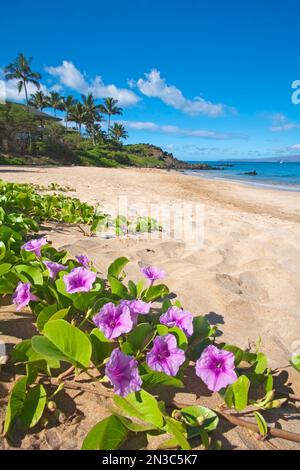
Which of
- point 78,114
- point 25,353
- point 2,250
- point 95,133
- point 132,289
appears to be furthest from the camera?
point 95,133

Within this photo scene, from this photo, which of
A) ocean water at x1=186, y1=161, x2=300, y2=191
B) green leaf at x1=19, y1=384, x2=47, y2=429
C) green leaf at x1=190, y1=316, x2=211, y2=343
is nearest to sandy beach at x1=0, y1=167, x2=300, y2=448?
green leaf at x1=19, y1=384, x2=47, y2=429

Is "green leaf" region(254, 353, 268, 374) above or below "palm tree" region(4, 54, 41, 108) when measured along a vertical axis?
below

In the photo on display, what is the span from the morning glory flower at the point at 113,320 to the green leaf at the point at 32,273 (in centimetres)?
47

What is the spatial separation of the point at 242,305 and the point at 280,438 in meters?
1.01

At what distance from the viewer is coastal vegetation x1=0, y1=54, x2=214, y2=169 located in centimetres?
2486

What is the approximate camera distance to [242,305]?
6.58 ft

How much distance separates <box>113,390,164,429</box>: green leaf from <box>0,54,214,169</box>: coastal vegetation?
71.4ft

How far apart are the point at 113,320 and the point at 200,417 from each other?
1.35ft

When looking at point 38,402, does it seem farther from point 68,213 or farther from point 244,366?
point 68,213

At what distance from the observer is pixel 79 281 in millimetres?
1346

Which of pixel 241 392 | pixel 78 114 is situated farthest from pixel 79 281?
pixel 78 114

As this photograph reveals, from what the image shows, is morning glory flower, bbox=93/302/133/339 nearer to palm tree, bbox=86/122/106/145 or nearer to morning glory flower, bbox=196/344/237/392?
morning glory flower, bbox=196/344/237/392

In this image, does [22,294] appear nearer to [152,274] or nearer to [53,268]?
[53,268]

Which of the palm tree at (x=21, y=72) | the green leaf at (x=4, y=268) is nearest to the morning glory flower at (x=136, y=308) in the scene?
the green leaf at (x=4, y=268)
